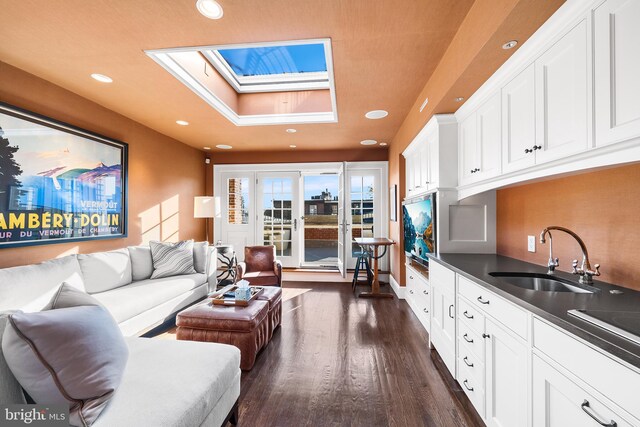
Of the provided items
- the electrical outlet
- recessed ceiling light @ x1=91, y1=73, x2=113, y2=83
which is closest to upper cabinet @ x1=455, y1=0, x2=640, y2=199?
the electrical outlet

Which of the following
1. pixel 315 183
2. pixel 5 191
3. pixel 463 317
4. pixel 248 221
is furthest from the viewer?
pixel 315 183

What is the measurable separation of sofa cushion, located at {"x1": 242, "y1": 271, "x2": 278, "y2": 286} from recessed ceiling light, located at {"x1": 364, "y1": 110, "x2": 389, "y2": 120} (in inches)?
102

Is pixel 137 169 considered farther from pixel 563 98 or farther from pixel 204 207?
pixel 563 98

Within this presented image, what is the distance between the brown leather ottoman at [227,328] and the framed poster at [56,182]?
1697 mm

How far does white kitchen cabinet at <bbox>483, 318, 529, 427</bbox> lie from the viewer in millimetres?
1253

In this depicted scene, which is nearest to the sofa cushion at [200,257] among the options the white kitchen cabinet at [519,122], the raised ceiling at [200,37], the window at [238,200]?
the raised ceiling at [200,37]

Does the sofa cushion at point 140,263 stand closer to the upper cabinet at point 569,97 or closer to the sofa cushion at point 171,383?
the sofa cushion at point 171,383

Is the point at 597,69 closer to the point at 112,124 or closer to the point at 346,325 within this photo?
the point at 346,325

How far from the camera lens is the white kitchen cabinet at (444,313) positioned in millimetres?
2115

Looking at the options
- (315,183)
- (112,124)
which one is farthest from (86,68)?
(315,183)

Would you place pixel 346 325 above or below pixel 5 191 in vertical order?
below

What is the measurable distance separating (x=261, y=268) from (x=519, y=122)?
141 inches

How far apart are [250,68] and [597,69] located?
3.36 meters

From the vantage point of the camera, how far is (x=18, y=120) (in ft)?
8.17
